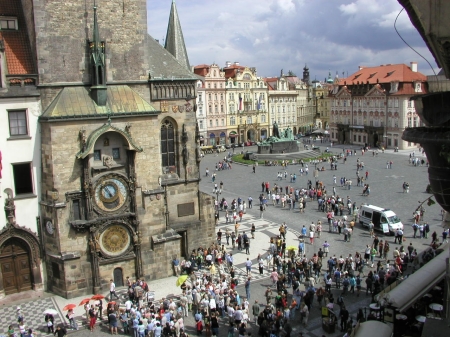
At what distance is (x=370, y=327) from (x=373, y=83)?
79.7m

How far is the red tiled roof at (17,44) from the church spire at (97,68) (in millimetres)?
3099

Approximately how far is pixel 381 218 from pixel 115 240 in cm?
1870

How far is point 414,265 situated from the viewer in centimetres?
2698

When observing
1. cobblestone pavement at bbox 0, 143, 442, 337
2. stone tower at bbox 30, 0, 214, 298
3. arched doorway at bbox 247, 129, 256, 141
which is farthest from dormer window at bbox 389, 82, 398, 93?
stone tower at bbox 30, 0, 214, 298

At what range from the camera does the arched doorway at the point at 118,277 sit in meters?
27.3

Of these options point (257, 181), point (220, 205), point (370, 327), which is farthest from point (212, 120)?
point (370, 327)

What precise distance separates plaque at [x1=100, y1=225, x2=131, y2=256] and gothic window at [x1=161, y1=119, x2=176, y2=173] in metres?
4.87

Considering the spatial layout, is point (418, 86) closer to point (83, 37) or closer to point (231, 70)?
point (231, 70)

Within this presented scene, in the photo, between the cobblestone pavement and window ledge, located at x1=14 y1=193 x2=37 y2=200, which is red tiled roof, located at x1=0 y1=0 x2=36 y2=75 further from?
the cobblestone pavement

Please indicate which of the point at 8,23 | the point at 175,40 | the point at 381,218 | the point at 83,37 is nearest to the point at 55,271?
the point at 83,37

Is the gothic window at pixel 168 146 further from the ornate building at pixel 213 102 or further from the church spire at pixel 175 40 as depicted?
the ornate building at pixel 213 102

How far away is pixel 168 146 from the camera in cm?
3036

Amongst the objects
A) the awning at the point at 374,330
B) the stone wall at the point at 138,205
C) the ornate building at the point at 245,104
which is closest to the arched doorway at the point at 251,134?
the ornate building at the point at 245,104

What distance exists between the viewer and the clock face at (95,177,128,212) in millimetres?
26500
